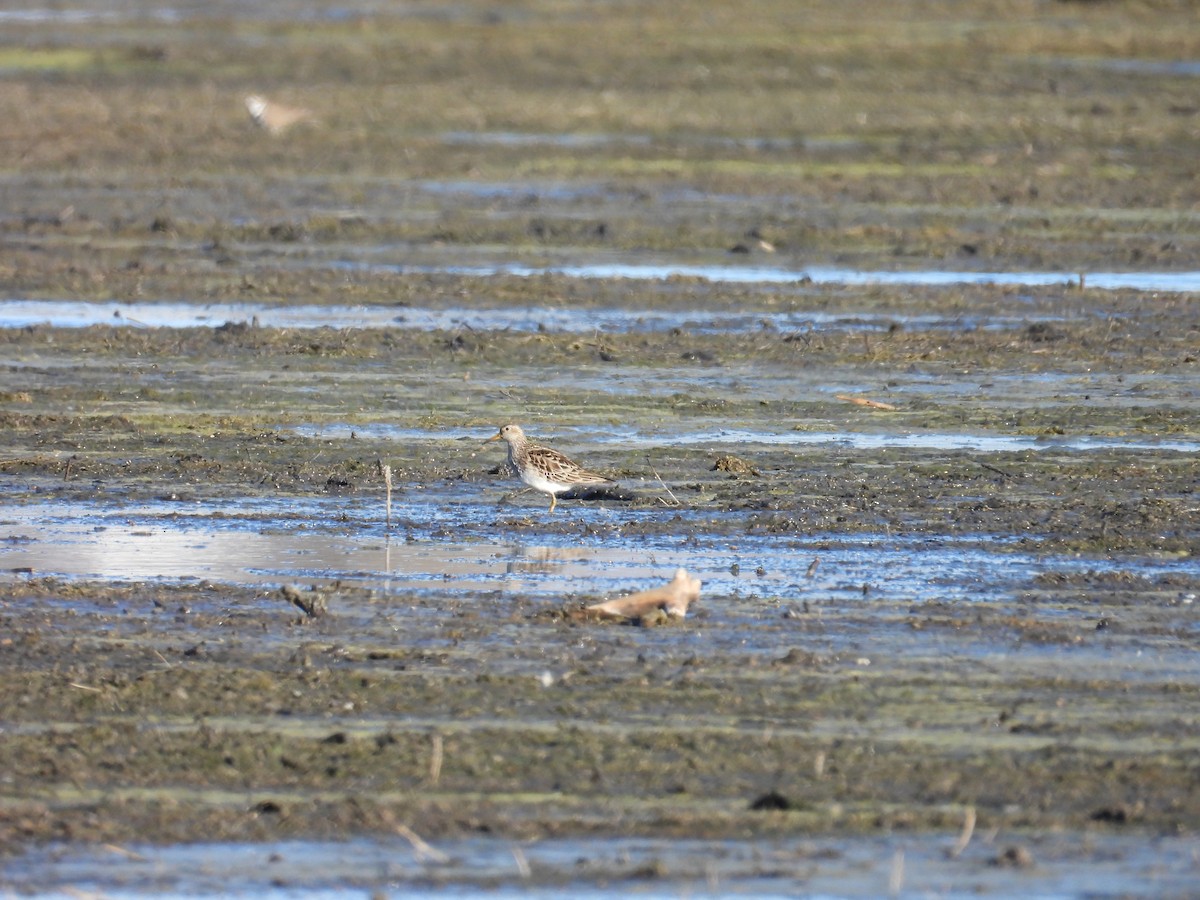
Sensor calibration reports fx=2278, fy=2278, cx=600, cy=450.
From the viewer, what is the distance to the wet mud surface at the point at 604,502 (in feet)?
21.9

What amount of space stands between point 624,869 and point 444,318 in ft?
33.6

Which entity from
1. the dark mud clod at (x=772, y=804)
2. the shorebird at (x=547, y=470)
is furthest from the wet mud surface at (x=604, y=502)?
the shorebird at (x=547, y=470)

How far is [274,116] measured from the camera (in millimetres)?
26094

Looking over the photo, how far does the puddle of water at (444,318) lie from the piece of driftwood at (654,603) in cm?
704

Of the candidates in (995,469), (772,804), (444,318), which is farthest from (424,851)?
(444,318)

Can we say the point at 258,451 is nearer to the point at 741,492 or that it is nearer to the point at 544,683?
the point at 741,492

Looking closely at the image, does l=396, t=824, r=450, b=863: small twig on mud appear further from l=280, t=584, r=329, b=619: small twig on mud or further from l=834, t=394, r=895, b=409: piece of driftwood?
l=834, t=394, r=895, b=409: piece of driftwood

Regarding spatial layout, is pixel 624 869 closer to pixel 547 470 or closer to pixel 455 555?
pixel 455 555

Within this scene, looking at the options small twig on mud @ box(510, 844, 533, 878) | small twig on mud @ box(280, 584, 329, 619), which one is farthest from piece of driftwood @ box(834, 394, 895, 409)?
small twig on mud @ box(510, 844, 533, 878)

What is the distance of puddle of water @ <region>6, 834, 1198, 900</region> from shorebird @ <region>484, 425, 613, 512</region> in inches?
171

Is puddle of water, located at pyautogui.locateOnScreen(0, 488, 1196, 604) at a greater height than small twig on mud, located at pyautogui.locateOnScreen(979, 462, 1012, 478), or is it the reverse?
small twig on mud, located at pyautogui.locateOnScreen(979, 462, 1012, 478)

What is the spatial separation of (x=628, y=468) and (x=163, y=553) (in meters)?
2.72

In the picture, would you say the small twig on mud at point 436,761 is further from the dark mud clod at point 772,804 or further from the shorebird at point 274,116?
the shorebird at point 274,116

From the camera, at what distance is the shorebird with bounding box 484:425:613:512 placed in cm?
1062
